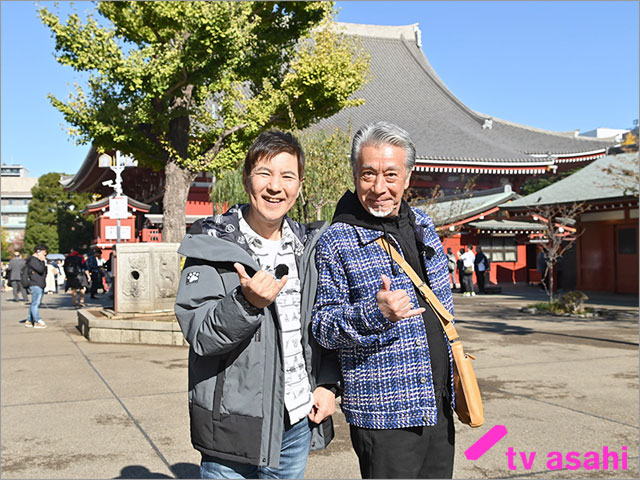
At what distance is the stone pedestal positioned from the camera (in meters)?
11.1

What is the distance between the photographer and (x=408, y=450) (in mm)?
2172

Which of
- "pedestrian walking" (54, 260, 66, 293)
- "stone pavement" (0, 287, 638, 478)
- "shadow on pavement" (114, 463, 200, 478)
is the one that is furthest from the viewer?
"pedestrian walking" (54, 260, 66, 293)

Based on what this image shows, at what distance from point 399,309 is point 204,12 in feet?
32.2

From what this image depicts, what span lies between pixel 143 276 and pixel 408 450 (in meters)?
9.61

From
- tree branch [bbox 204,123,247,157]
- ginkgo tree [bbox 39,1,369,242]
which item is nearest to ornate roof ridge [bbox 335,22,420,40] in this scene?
ginkgo tree [bbox 39,1,369,242]

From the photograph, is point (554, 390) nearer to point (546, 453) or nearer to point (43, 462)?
point (546, 453)

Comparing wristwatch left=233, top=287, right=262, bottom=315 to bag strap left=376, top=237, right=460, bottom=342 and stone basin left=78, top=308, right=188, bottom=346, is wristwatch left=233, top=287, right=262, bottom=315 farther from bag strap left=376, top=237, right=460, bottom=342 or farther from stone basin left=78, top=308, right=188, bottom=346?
stone basin left=78, top=308, right=188, bottom=346

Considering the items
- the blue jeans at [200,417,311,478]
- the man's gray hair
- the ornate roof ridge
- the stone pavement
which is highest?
the ornate roof ridge

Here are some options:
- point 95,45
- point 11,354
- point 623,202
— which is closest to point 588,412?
point 11,354

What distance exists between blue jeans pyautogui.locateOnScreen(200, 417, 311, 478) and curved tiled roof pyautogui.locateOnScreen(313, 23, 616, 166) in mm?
24200

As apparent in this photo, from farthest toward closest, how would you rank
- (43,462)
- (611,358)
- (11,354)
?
1. (11,354)
2. (611,358)
3. (43,462)

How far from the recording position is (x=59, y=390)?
263 inches

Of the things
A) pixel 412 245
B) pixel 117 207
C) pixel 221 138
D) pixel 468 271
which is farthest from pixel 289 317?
pixel 468 271

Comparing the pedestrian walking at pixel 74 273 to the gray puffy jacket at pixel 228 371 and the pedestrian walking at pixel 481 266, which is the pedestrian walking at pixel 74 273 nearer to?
the pedestrian walking at pixel 481 266
